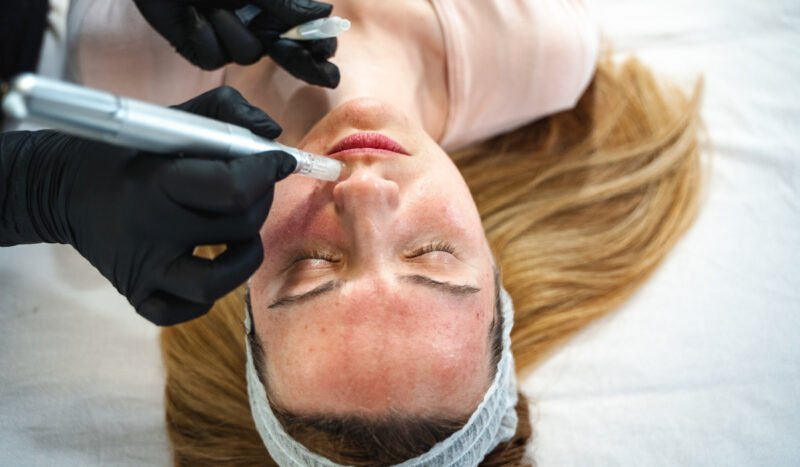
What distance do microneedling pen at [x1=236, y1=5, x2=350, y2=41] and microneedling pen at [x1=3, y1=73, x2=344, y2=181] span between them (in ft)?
0.80

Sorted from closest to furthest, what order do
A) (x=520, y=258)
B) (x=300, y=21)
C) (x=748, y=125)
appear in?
(x=300, y=21)
(x=520, y=258)
(x=748, y=125)

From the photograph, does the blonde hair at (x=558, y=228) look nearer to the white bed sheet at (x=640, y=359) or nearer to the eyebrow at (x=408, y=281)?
the white bed sheet at (x=640, y=359)

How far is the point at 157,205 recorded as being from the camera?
781 mm

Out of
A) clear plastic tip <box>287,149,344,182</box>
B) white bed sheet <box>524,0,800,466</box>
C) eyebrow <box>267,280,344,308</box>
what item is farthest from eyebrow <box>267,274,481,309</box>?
white bed sheet <box>524,0,800,466</box>

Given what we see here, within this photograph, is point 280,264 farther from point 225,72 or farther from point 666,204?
point 666,204

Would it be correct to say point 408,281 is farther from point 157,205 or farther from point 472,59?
point 472,59

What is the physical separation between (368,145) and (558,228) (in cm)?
64

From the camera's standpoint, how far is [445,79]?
4.24 ft

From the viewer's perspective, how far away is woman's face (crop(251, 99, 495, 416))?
0.87m

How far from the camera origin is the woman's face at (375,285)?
2.85 feet

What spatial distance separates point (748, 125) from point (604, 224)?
41cm

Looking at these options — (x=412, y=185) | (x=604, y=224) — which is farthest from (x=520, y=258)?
(x=412, y=185)

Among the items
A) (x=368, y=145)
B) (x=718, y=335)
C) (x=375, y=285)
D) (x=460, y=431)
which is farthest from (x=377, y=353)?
(x=718, y=335)

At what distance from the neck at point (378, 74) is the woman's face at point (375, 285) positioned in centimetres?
16
